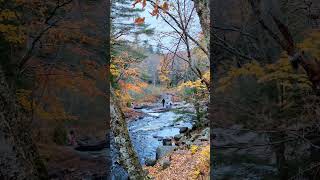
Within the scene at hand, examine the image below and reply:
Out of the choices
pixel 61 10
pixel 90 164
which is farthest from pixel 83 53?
pixel 90 164

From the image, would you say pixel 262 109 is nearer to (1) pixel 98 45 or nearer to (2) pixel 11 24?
A: (1) pixel 98 45

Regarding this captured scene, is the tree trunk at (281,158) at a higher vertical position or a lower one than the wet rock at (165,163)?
higher

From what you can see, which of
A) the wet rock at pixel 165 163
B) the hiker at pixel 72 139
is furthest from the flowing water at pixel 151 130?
the hiker at pixel 72 139

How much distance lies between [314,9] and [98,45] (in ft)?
4.90

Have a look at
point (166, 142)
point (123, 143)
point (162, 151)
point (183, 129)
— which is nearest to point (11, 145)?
point (123, 143)

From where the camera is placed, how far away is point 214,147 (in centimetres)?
258

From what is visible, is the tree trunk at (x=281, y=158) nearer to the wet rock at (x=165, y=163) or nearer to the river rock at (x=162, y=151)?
the wet rock at (x=165, y=163)

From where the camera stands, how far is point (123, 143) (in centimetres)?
333

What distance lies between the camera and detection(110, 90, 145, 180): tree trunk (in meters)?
3.27

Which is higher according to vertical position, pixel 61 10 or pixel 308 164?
pixel 61 10

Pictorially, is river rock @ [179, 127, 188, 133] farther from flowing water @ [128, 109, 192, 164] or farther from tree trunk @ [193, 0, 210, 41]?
tree trunk @ [193, 0, 210, 41]

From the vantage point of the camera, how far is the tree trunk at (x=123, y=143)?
3.27 m

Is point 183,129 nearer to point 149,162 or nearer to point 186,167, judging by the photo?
point 149,162

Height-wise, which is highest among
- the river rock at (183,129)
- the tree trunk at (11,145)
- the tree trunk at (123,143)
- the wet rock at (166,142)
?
the tree trunk at (11,145)
